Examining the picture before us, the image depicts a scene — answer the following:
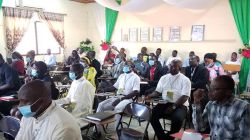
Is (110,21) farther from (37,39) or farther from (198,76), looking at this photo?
(198,76)

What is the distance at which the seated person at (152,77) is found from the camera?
19.1 ft

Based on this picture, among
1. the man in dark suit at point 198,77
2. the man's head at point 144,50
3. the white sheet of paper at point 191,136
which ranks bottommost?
the white sheet of paper at point 191,136

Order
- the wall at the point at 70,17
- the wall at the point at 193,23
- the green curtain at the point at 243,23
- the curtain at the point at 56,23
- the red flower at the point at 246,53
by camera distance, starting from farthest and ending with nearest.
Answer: the wall at the point at 70,17, the curtain at the point at 56,23, the wall at the point at 193,23, the green curtain at the point at 243,23, the red flower at the point at 246,53

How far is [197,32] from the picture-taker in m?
8.47

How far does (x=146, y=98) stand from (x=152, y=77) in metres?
2.09

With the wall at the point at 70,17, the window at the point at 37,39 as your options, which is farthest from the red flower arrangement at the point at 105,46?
the window at the point at 37,39

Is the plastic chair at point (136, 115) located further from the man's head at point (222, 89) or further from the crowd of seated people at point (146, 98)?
the man's head at point (222, 89)

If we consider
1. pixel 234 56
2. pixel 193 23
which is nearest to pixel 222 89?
pixel 234 56

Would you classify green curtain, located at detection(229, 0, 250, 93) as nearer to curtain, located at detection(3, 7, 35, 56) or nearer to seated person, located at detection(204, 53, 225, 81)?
seated person, located at detection(204, 53, 225, 81)

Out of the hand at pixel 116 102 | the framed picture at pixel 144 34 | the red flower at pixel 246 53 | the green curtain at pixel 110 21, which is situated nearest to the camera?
the hand at pixel 116 102

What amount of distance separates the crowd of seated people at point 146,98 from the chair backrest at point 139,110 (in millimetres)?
297

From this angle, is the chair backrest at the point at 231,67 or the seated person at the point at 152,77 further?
the chair backrest at the point at 231,67

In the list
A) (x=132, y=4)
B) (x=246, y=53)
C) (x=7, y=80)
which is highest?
(x=132, y=4)

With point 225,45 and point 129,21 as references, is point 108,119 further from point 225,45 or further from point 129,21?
point 129,21
